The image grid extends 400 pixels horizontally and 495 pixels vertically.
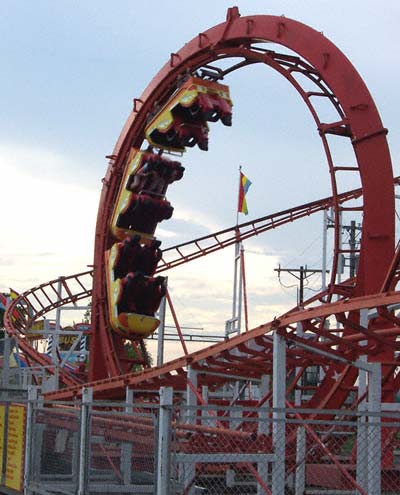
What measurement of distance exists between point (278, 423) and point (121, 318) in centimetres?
1151

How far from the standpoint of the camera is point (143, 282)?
21.5 m

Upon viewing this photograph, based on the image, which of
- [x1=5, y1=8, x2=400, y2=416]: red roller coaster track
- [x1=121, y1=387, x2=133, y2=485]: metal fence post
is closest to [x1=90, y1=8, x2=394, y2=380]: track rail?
[x1=5, y1=8, x2=400, y2=416]: red roller coaster track

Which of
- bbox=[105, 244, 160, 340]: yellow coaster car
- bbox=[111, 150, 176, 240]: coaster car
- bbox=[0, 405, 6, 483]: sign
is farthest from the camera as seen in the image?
bbox=[111, 150, 176, 240]: coaster car

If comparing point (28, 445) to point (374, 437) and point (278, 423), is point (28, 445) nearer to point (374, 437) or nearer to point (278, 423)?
point (278, 423)

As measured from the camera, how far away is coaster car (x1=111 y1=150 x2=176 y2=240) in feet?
71.8

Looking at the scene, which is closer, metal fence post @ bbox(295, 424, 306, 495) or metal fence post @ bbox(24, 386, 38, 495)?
metal fence post @ bbox(24, 386, 38, 495)

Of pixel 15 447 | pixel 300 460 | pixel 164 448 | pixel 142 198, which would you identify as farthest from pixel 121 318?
pixel 164 448

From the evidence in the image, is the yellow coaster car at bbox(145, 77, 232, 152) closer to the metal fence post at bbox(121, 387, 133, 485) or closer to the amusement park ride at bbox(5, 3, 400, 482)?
the amusement park ride at bbox(5, 3, 400, 482)

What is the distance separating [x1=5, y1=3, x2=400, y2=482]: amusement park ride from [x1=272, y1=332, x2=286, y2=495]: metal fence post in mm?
197

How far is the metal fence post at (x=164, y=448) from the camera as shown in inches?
320

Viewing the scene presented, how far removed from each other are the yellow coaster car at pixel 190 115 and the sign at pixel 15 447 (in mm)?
10517

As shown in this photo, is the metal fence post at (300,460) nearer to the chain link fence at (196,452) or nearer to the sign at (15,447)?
the chain link fence at (196,452)

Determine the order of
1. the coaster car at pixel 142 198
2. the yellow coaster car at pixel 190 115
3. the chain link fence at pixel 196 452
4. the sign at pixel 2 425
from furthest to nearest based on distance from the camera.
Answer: the coaster car at pixel 142 198 < the yellow coaster car at pixel 190 115 < the sign at pixel 2 425 < the chain link fence at pixel 196 452

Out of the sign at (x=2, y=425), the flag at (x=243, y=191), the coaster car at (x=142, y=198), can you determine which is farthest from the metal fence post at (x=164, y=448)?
the flag at (x=243, y=191)
